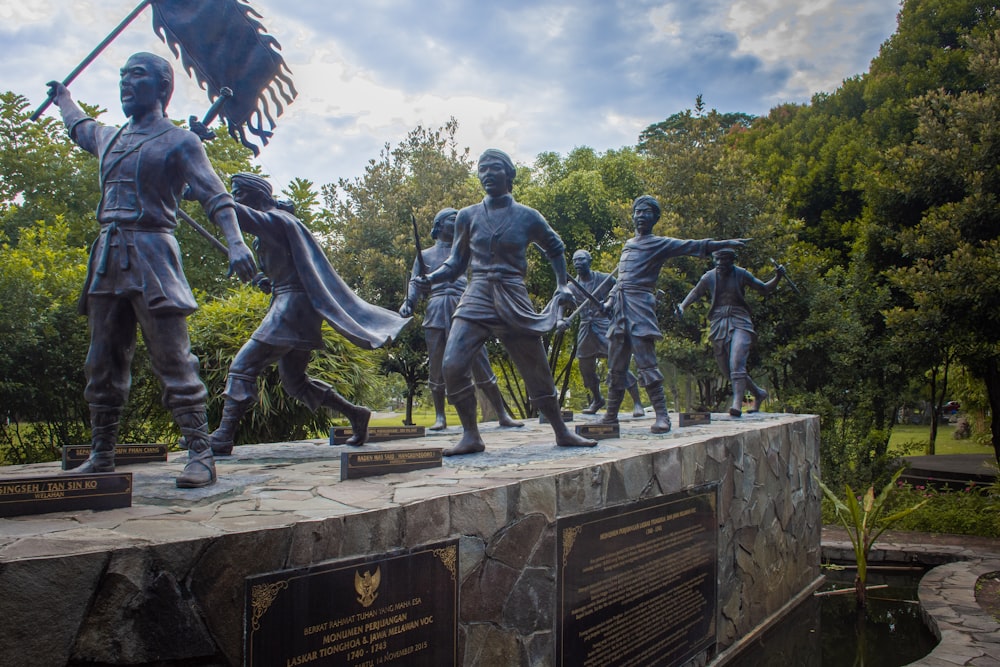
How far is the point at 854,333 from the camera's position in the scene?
1260 centimetres

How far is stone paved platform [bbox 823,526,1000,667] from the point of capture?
5.81 metres

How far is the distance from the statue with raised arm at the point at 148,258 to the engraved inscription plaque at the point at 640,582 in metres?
2.17

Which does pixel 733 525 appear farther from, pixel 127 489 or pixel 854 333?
pixel 854 333

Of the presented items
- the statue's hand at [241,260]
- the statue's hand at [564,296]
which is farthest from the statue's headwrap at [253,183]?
the statue's hand at [564,296]

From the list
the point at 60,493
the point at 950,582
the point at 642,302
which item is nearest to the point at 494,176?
the point at 642,302

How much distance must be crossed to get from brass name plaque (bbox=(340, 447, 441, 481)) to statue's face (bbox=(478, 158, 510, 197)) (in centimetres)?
193

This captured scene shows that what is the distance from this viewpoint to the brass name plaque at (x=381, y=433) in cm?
600

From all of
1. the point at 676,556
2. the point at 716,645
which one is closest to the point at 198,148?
the point at 676,556

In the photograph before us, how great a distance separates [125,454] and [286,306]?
146cm

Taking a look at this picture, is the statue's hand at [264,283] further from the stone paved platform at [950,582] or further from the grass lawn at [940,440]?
the grass lawn at [940,440]

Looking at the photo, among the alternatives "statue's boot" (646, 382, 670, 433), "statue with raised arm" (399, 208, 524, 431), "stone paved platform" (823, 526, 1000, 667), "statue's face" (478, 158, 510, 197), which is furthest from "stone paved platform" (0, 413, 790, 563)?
"stone paved platform" (823, 526, 1000, 667)

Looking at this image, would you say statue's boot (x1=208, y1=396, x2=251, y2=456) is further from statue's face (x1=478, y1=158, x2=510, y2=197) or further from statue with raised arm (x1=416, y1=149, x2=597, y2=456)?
statue's face (x1=478, y1=158, x2=510, y2=197)

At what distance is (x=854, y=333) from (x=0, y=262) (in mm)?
13157

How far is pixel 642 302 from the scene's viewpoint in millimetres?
7383
